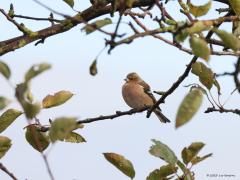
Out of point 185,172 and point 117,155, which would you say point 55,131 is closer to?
point 117,155

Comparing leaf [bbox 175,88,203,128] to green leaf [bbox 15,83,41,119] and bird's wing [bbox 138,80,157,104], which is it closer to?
green leaf [bbox 15,83,41,119]

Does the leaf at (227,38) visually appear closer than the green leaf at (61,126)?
No

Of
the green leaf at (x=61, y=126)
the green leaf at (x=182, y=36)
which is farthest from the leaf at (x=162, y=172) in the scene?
the green leaf at (x=61, y=126)

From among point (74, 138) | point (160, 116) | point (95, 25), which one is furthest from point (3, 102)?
point (160, 116)

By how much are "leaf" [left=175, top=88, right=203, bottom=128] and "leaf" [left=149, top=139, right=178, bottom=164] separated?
94cm

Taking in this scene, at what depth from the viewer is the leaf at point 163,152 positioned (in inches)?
127

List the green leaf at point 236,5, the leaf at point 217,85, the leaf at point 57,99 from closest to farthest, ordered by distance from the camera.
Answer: the leaf at point 57,99 < the green leaf at point 236,5 < the leaf at point 217,85

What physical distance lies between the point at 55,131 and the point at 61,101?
106 cm

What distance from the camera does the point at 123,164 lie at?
3189mm

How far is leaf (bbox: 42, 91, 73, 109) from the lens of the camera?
3.15m

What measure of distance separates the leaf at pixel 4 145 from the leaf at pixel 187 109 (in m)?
1.26

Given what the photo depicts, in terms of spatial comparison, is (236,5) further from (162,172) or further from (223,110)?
(162,172)

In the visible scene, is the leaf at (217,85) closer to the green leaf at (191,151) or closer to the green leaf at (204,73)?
the green leaf at (204,73)

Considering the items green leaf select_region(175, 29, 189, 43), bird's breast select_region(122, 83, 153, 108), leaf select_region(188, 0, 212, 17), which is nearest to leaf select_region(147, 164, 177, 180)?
leaf select_region(188, 0, 212, 17)
